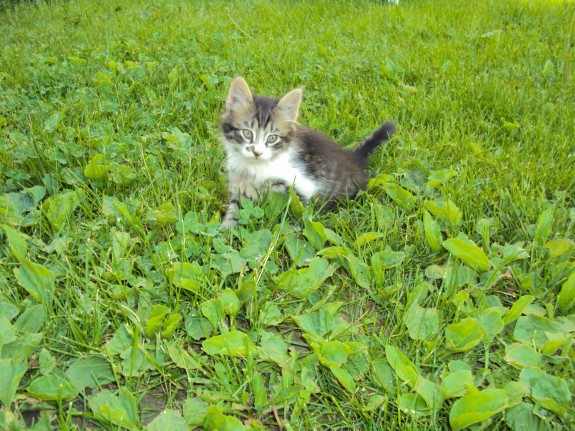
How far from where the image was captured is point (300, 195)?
9.54ft

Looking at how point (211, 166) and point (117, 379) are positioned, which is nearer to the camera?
point (117, 379)

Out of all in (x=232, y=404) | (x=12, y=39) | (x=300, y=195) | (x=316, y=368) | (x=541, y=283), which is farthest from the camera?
(x=12, y=39)

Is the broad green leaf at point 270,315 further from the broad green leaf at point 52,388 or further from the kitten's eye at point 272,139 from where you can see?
the kitten's eye at point 272,139

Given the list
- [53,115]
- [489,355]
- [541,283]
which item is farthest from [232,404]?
[53,115]

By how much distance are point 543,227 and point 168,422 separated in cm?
182

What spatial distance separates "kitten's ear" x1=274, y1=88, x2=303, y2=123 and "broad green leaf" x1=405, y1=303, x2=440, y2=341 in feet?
4.73

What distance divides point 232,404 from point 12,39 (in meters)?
5.50

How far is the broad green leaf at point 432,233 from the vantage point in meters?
2.37

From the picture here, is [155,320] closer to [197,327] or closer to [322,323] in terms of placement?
[197,327]

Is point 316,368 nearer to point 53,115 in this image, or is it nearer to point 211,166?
point 211,166

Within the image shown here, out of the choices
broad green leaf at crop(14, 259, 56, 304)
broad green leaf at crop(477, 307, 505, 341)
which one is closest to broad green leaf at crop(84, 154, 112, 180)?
broad green leaf at crop(14, 259, 56, 304)

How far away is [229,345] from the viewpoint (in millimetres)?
1821

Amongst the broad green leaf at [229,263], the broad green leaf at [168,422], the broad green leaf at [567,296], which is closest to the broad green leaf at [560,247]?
the broad green leaf at [567,296]

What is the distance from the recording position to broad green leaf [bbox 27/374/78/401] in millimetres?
1634
